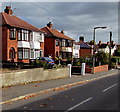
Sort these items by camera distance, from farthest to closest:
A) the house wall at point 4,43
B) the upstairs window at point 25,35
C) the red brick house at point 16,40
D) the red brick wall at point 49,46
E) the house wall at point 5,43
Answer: the red brick wall at point 49,46 → the upstairs window at point 25,35 → the red brick house at point 16,40 → the house wall at point 4,43 → the house wall at point 5,43

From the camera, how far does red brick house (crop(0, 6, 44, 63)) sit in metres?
29.2

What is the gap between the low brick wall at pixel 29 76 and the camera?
1237 cm

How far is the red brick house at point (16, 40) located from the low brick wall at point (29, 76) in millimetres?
10820

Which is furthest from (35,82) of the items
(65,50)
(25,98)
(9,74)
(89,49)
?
(89,49)

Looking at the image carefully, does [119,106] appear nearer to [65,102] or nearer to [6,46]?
[65,102]

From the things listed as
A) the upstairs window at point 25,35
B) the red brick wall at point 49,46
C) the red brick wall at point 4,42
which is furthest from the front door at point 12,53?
the red brick wall at point 49,46

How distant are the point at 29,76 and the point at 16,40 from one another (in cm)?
1733

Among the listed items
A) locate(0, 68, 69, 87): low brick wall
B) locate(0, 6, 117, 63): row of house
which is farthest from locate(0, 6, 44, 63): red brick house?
locate(0, 68, 69, 87): low brick wall

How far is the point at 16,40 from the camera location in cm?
3078

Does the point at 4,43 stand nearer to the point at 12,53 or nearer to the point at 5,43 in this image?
the point at 5,43

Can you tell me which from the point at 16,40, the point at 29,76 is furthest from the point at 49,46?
the point at 29,76

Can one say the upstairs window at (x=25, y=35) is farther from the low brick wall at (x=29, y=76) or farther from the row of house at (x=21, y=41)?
the low brick wall at (x=29, y=76)

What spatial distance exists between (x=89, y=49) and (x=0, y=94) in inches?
2154

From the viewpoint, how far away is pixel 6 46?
2911 centimetres
